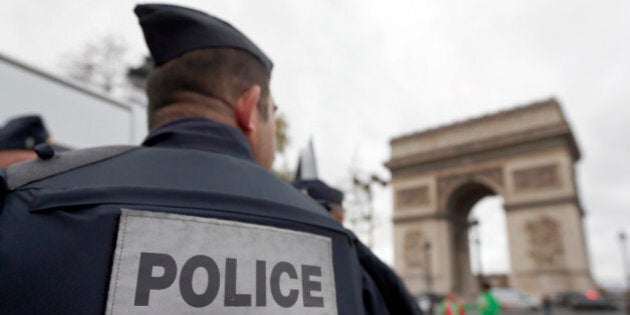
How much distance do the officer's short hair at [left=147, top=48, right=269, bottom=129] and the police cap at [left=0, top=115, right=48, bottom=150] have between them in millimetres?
1741

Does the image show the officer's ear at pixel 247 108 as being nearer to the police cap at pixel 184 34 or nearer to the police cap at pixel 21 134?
the police cap at pixel 184 34

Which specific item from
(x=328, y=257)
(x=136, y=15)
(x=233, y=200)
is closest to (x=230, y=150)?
(x=233, y=200)

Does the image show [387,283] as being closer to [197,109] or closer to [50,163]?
[197,109]

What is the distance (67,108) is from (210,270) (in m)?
3.99

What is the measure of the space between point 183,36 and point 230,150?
0.40m

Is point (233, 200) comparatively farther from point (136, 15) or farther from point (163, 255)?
point (136, 15)

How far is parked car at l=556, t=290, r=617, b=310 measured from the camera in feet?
67.0

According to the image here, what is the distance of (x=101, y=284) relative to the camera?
84cm

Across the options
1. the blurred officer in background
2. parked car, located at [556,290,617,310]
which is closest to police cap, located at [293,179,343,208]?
the blurred officer in background

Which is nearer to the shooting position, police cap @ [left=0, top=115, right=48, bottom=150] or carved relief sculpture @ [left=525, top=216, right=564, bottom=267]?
police cap @ [left=0, top=115, right=48, bottom=150]

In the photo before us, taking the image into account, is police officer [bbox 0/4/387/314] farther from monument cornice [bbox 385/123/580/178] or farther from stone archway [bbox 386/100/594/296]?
monument cornice [bbox 385/123/580/178]

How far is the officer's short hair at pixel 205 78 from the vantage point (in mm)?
1270

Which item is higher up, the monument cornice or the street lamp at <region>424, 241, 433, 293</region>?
the monument cornice

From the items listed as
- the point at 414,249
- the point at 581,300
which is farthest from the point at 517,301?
the point at 414,249
